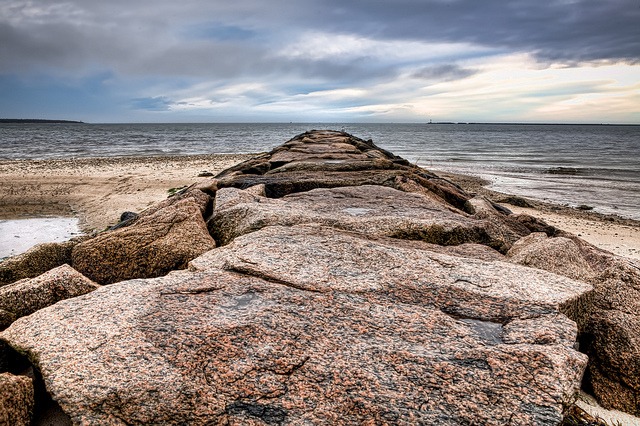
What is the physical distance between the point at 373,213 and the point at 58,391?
210 inches

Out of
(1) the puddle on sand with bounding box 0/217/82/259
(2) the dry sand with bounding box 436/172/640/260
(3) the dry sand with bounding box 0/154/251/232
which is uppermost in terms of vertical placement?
(3) the dry sand with bounding box 0/154/251/232

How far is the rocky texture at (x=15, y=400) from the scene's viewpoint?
3164mm

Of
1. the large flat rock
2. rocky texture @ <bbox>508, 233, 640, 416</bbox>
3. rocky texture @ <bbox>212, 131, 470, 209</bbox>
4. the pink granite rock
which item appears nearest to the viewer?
the large flat rock

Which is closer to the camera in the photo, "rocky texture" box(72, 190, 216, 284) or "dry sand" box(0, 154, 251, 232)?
"rocky texture" box(72, 190, 216, 284)

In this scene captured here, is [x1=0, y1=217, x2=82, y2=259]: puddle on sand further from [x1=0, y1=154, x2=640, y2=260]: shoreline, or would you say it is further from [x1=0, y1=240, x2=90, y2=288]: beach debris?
[x1=0, y1=240, x2=90, y2=288]: beach debris

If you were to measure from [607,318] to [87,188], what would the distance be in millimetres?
23564

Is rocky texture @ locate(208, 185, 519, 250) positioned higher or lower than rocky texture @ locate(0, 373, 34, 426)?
higher

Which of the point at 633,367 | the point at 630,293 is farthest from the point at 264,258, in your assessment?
the point at 630,293

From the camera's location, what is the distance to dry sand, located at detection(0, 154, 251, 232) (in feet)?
58.3

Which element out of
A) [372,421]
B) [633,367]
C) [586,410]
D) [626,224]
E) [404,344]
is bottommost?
[626,224]

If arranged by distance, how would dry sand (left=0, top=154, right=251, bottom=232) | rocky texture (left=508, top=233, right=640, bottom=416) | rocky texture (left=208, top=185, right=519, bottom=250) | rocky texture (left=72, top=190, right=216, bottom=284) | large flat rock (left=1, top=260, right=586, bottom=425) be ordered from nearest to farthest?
large flat rock (left=1, top=260, right=586, bottom=425)
rocky texture (left=508, top=233, right=640, bottom=416)
rocky texture (left=72, top=190, right=216, bottom=284)
rocky texture (left=208, top=185, right=519, bottom=250)
dry sand (left=0, top=154, right=251, bottom=232)

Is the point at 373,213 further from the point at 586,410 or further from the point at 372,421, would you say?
the point at 372,421

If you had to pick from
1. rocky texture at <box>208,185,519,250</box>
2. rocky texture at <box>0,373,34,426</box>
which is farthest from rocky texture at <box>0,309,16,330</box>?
rocky texture at <box>208,185,519,250</box>

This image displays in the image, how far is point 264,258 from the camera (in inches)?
204
